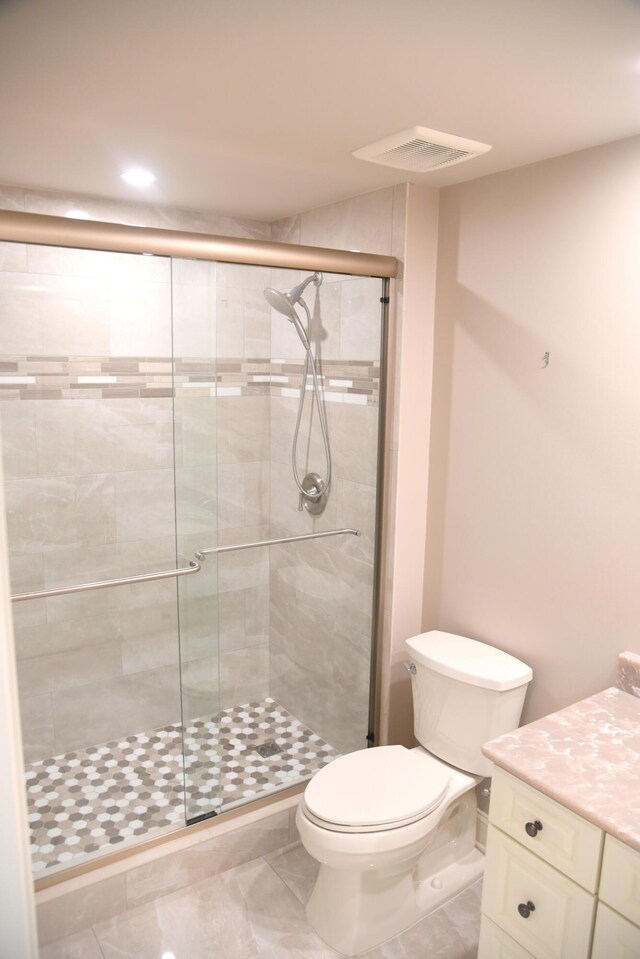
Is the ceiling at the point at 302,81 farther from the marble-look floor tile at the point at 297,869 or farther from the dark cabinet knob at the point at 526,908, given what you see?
the marble-look floor tile at the point at 297,869

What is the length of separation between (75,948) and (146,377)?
1.98 m

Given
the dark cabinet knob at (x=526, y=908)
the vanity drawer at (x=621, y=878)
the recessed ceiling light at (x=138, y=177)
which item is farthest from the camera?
the recessed ceiling light at (x=138, y=177)

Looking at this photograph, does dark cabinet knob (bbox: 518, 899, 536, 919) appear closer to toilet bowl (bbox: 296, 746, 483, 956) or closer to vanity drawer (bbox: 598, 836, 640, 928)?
vanity drawer (bbox: 598, 836, 640, 928)

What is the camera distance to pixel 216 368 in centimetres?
230

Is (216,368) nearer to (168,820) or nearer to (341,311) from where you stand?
(341,311)

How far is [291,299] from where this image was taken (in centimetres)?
254

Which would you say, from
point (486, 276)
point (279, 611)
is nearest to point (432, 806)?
point (279, 611)

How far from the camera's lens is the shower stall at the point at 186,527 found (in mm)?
2359

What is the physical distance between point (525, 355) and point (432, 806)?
4.46 feet

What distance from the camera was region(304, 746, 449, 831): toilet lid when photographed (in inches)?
76.7

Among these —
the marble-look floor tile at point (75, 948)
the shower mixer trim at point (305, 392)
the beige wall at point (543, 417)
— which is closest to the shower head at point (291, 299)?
the shower mixer trim at point (305, 392)

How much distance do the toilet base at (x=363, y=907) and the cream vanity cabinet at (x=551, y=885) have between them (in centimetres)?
38

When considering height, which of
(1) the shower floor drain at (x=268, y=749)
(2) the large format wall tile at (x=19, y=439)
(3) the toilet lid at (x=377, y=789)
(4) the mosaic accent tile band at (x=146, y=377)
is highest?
(4) the mosaic accent tile band at (x=146, y=377)

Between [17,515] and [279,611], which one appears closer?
[17,515]
